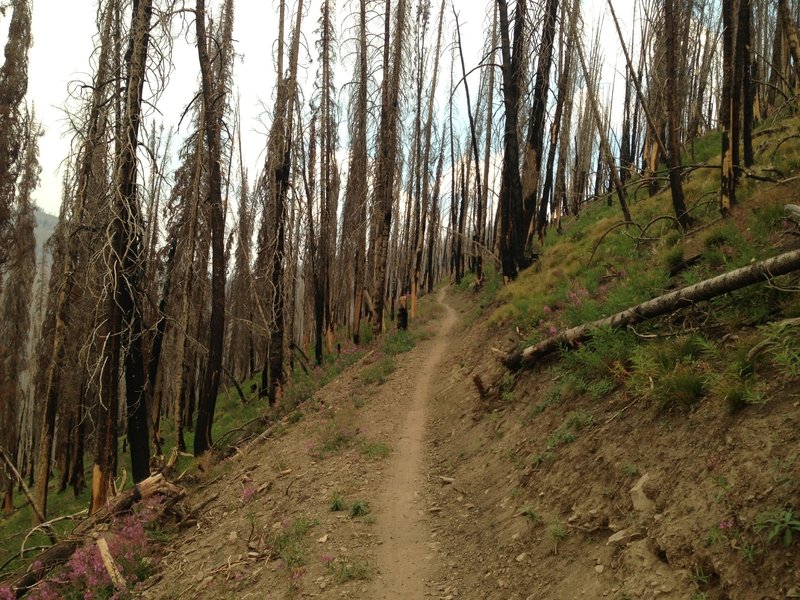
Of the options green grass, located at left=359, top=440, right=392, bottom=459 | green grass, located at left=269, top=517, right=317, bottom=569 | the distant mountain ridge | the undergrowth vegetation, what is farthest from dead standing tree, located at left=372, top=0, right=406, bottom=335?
green grass, located at left=269, top=517, right=317, bottom=569

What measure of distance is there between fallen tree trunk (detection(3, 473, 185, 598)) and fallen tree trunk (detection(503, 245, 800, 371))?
581 centimetres

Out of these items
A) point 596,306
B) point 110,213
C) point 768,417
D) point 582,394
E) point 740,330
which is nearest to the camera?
point 768,417

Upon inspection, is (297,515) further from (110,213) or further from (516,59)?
(516,59)

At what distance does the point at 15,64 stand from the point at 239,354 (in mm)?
22797

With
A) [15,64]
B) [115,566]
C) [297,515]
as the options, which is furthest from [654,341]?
[15,64]

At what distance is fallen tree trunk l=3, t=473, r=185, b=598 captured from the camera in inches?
246

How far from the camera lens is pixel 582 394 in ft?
17.0

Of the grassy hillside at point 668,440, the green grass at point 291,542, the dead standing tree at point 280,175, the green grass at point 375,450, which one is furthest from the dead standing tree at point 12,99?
the grassy hillside at point 668,440

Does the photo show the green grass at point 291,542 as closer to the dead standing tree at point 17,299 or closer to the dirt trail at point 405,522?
→ the dirt trail at point 405,522

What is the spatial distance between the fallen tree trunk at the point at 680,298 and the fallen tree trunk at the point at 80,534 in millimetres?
5811

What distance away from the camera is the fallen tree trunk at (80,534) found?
6254 millimetres

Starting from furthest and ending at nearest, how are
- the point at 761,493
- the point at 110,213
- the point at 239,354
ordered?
1. the point at 239,354
2. the point at 110,213
3. the point at 761,493

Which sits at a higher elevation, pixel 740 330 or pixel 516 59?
pixel 516 59

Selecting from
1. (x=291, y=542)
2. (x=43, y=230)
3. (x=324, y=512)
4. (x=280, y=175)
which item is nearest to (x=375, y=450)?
(x=324, y=512)
